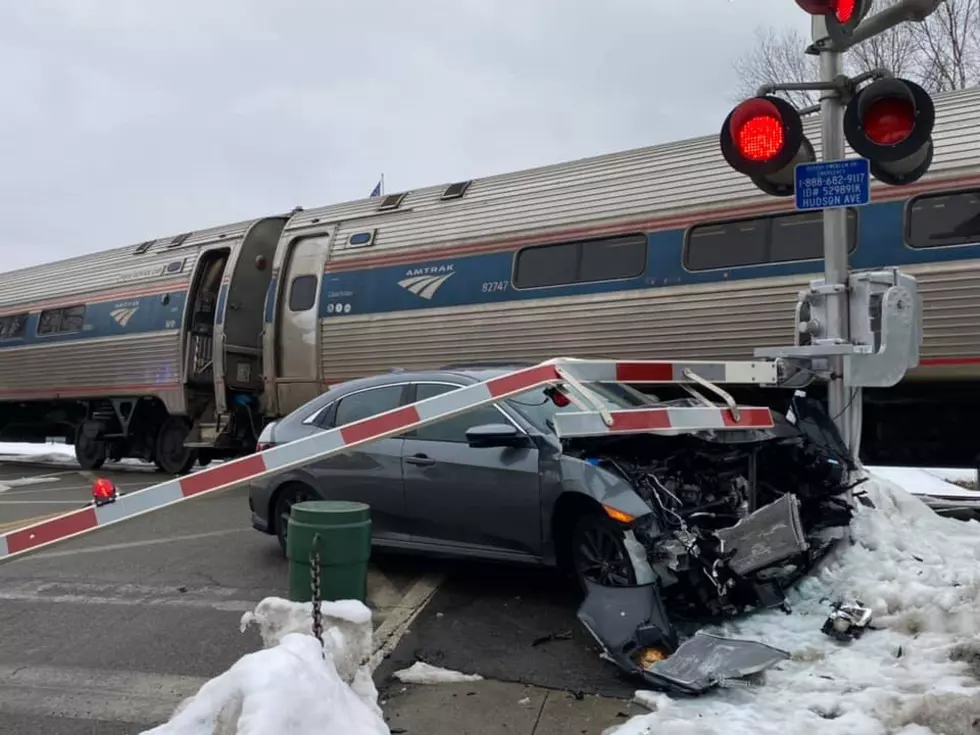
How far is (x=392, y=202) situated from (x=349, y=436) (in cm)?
809

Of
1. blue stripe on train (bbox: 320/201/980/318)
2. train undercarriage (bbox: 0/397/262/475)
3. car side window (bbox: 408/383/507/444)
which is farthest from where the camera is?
train undercarriage (bbox: 0/397/262/475)

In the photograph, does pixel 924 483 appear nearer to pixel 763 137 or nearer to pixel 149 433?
pixel 763 137

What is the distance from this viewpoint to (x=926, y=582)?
473 centimetres

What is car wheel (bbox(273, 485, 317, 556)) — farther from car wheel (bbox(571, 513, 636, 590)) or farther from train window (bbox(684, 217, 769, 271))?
train window (bbox(684, 217, 769, 271))

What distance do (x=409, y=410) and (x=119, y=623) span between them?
9.20 ft

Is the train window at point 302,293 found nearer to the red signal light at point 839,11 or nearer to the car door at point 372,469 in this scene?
the car door at point 372,469

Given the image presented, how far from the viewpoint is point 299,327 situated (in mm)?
11961

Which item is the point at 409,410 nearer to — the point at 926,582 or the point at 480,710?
the point at 480,710

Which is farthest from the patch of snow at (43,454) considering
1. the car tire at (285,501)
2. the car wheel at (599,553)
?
the car wheel at (599,553)

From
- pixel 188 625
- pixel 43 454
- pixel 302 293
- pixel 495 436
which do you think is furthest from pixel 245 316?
pixel 43 454

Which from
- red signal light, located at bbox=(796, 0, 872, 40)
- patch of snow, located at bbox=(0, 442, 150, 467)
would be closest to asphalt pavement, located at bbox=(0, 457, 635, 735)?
red signal light, located at bbox=(796, 0, 872, 40)

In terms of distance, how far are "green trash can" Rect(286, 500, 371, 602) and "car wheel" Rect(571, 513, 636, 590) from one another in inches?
56.6

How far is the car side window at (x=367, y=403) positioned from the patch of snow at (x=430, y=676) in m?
2.44

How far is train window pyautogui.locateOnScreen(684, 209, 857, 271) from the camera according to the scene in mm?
8117
